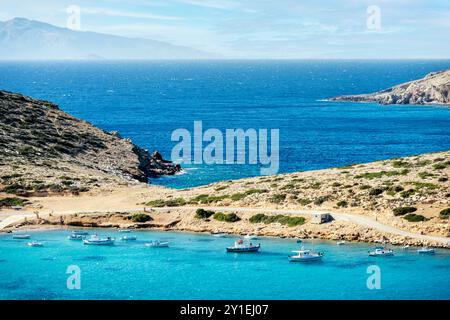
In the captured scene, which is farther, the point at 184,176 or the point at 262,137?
the point at 262,137

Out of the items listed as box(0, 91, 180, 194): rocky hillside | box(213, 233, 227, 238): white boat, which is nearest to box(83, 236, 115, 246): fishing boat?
box(213, 233, 227, 238): white boat

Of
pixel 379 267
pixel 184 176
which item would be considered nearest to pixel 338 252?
pixel 379 267

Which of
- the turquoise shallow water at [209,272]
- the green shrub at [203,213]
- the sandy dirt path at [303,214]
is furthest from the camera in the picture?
the green shrub at [203,213]

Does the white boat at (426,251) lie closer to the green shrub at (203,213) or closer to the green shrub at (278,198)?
the green shrub at (278,198)

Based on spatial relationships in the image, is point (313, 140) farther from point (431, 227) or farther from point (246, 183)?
point (431, 227)

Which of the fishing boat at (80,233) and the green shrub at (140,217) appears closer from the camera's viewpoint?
the fishing boat at (80,233)

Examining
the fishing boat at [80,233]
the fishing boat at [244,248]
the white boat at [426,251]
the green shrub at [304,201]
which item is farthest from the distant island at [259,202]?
the fishing boat at [244,248]

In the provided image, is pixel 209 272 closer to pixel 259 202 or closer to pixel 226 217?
pixel 226 217
